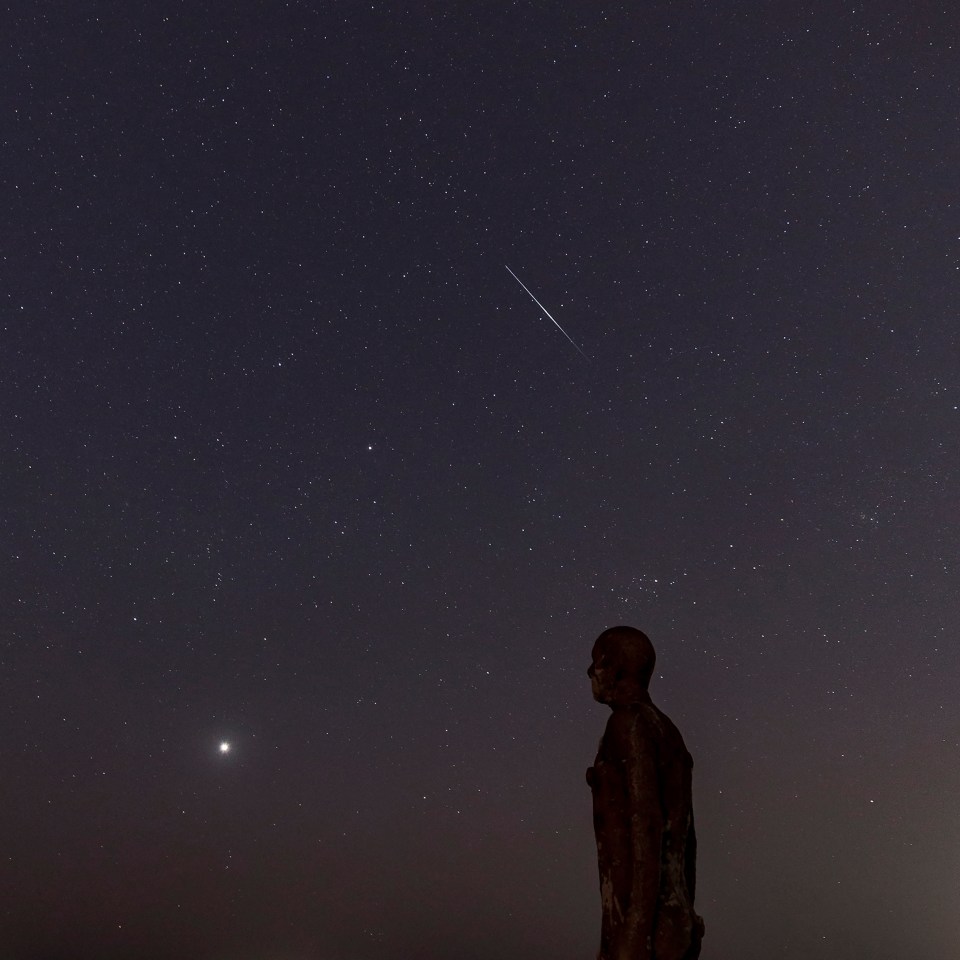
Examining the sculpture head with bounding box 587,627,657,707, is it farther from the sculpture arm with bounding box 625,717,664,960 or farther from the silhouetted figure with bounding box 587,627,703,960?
the sculpture arm with bounding box 625,717,664,960

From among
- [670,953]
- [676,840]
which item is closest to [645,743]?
[676,840]

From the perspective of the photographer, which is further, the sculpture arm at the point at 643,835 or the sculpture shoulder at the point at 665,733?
the sculpture shoulder at the point at 665,733

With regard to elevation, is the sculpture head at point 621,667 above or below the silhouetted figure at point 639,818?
above

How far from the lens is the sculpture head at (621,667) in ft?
23.4

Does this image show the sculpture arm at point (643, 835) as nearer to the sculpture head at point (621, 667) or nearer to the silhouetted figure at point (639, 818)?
the silhouetted figure at point (639, 818)

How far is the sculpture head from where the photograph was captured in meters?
7.13

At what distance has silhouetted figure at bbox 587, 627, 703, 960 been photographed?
20.4 feet

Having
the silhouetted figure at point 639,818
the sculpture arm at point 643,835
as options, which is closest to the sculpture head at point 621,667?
the silhouetted figure at point 639,818

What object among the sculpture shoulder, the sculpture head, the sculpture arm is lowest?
the sculpture arm

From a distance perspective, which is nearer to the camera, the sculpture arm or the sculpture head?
the sculpture arm

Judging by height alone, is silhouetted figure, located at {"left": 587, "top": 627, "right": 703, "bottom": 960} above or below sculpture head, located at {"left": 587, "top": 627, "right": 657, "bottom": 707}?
below

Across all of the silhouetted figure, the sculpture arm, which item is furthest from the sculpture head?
the sculpture arm

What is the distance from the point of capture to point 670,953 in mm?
6141

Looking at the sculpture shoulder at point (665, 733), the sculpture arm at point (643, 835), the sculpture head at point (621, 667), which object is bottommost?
the sculpture arm at point (643, 835)
